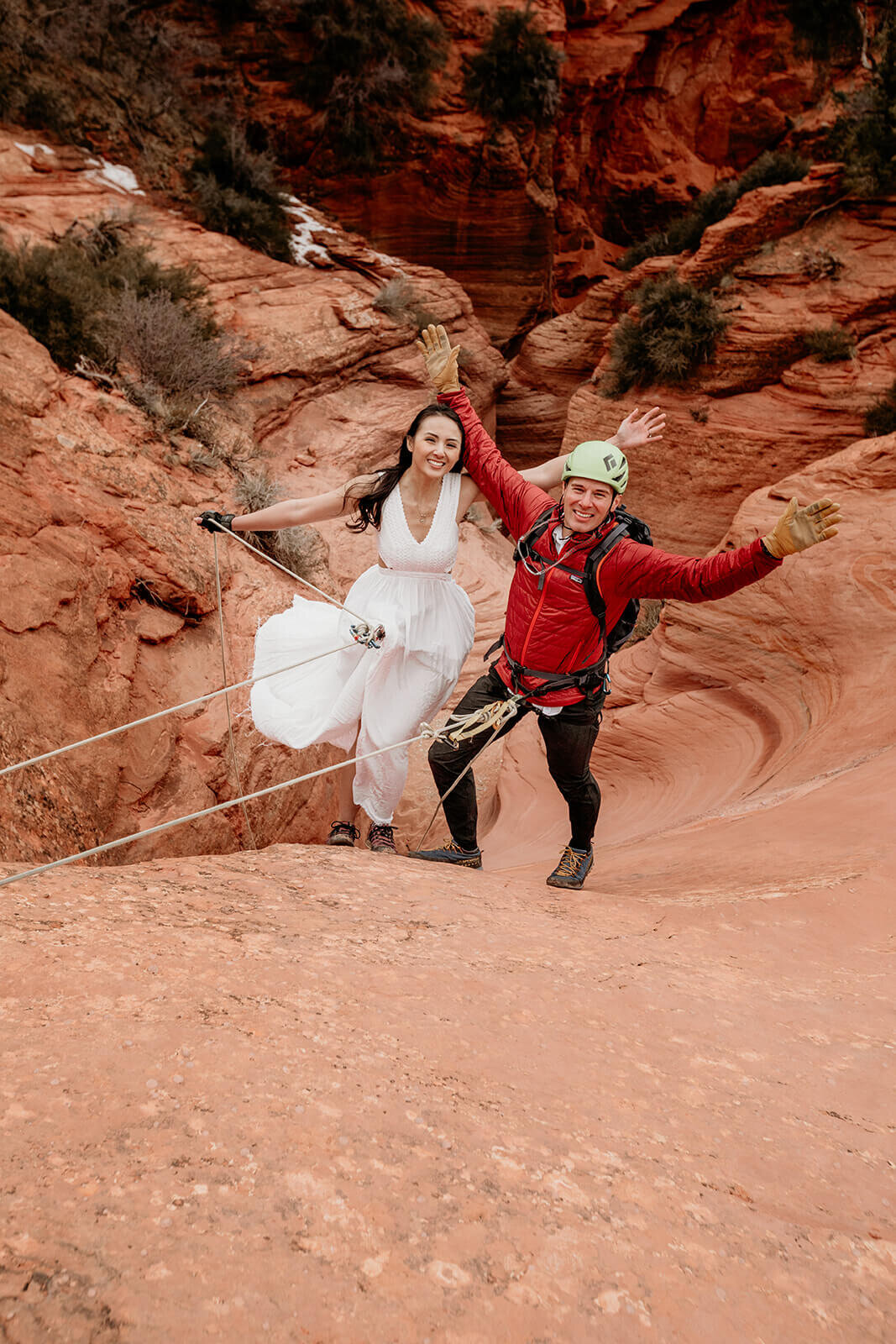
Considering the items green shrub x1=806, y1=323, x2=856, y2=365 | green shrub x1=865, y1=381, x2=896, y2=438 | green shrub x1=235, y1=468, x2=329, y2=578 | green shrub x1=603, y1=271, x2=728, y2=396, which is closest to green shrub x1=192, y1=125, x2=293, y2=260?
green shrub x1=603, y1=271, x2=728, y2=396

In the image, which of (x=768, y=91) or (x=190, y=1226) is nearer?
(x=190, y=1226)

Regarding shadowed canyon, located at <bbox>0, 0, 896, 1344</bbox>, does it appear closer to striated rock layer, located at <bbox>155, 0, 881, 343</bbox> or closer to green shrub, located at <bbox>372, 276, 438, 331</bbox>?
green shrub, located at <bbox>372, 276, 438, 331</bbox>

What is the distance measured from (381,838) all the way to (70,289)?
5.53 metres

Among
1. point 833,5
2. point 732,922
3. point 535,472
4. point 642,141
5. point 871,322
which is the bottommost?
point 732,922

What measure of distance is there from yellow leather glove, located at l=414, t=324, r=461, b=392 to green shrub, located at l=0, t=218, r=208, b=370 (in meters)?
4.08

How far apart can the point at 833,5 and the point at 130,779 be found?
56.0 feet

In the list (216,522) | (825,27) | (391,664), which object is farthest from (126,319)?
(825,27)

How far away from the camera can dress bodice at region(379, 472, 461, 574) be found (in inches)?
145

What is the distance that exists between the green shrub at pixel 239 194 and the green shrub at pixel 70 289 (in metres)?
2.53

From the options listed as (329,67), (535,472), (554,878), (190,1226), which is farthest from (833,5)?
(190,1226)

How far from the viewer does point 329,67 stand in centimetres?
1292

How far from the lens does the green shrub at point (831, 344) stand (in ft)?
29.2

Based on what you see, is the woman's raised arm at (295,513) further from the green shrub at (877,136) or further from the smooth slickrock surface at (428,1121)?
the green shrub at (877,136)

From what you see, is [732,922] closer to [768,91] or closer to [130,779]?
[130,779]
